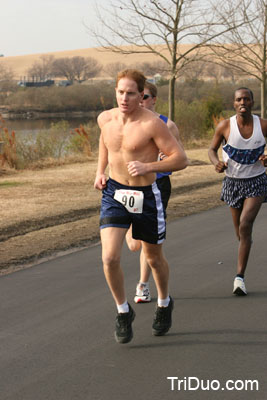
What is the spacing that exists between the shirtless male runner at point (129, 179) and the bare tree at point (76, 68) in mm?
112232

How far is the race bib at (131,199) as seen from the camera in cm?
509

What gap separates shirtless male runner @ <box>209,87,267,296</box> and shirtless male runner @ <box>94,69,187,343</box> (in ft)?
5.12

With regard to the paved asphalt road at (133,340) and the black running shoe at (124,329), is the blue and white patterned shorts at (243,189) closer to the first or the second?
the paved asphalt road at (133,340)

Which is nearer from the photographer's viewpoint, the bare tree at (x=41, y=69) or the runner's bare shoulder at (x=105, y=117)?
the runner's bare shoulder at (x=105, y=117)

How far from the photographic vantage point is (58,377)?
14.8ft

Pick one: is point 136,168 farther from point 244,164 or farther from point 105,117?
point 244,164

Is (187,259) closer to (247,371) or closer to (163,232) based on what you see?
(163,232)

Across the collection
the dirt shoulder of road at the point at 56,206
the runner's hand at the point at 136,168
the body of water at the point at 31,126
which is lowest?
the body of water at the point at 31,126

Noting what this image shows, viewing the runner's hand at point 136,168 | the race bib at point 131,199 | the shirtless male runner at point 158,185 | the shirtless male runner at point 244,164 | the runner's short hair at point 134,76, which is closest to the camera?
the runner's hand at point 136,168

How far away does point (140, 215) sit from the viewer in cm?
513

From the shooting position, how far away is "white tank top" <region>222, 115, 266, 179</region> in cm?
661

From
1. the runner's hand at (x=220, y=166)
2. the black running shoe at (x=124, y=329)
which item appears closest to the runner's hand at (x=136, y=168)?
the black running shoe at (x=124, y=329)

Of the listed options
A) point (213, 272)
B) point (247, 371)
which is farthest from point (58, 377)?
point (213, 272)

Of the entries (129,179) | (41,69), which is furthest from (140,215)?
(41,69)
